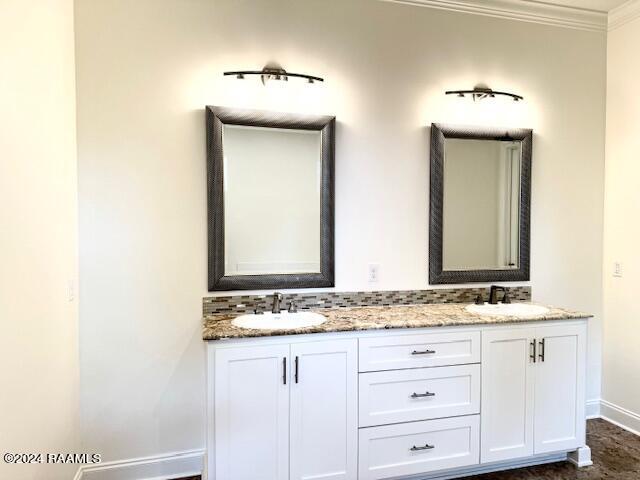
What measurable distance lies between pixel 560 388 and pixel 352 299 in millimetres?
1330

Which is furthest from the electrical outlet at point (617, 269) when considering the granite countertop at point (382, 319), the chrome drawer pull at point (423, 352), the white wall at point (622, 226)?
the chrome drawer pull at point (423, 352)

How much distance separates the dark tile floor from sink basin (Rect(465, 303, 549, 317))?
36.3 inches

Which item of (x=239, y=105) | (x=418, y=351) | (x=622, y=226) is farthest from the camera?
(x=622, y=226)

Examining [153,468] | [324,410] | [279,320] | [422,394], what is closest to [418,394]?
[422,394]

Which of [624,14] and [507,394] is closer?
[507,394]

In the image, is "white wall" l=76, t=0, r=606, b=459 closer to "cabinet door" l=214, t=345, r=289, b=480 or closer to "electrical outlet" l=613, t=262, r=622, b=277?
"electrical outlet" l=613, t=262, r=622, b=277

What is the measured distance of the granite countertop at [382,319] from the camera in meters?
2.06

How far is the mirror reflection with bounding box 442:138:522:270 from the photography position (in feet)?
9.24

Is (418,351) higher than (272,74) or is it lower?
lower

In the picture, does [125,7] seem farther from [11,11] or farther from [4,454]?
[4,454]

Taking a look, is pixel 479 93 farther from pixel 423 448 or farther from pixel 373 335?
pixel 423 448

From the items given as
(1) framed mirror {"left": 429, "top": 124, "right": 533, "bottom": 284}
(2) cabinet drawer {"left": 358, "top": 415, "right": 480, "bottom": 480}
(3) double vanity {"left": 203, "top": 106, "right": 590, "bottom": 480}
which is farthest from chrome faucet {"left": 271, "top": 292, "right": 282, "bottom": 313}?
(1) framed mirror {"left": 429, "top": 124, "right": 533, "bottom": 284}

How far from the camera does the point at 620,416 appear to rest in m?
2.97

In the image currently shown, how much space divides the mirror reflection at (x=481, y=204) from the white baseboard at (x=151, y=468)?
6.51 ft
